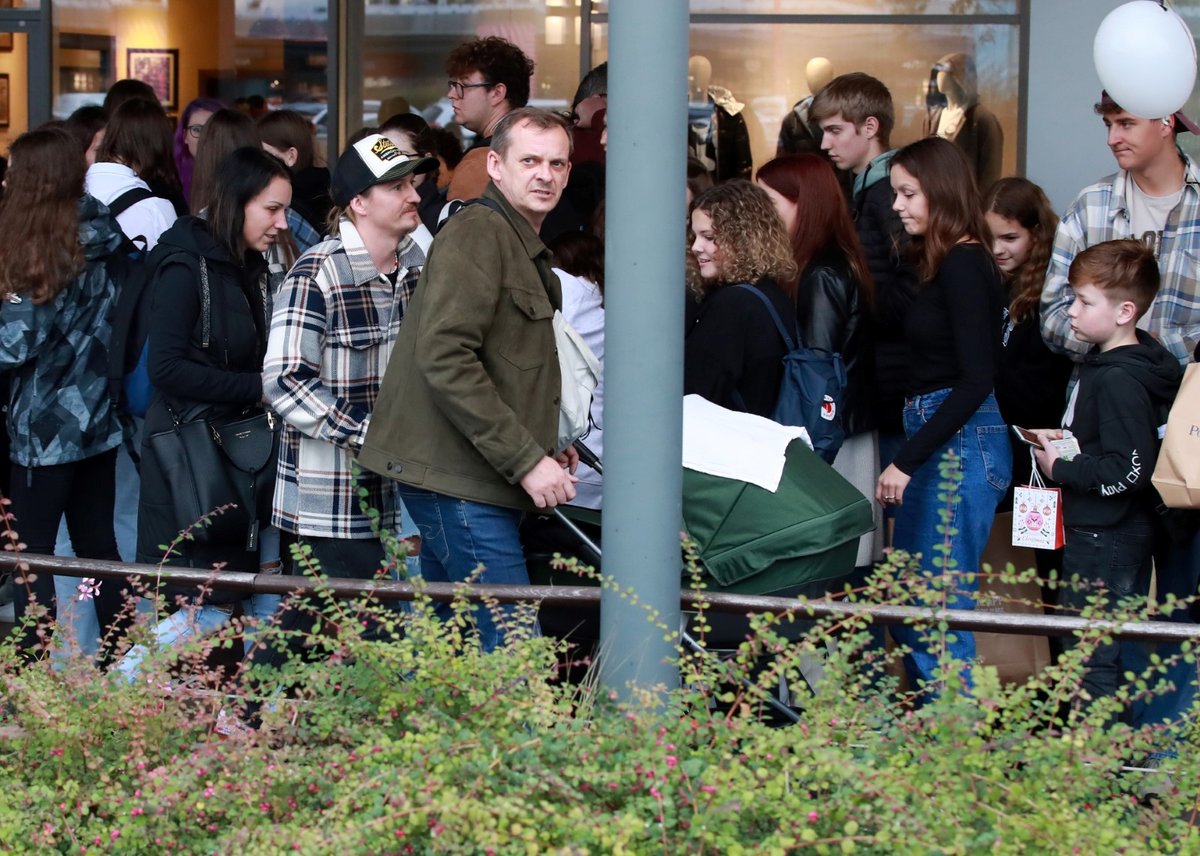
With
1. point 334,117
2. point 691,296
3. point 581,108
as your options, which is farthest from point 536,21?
point 691,296

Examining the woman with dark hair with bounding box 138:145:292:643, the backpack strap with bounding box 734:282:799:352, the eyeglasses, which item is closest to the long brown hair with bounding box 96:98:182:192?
the eyeglasses

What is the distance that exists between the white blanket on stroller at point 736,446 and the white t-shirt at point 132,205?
2668 millimetres

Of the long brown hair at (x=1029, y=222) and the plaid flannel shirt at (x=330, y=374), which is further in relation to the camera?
the long brown hair at (x=1029, y=222)

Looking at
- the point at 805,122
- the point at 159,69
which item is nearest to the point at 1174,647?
the point at 805,122

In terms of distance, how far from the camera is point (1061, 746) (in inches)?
128

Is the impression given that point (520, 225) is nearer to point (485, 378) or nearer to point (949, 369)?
point (485, 378)

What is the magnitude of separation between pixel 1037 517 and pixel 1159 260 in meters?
1.01

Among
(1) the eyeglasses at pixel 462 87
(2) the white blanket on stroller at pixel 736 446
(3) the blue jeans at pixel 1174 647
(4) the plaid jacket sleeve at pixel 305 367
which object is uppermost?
(1) the eyeglasses at pixel 462 87

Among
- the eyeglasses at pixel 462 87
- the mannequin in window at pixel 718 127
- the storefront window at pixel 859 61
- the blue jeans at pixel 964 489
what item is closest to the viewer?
the blue jeans at pixel 964 489

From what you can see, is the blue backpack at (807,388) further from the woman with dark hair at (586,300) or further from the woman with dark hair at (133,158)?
the woman with dark hair at (133,158)

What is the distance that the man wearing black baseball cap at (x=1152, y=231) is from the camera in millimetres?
5328

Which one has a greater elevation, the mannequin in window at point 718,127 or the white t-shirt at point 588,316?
the mannequin in window at point 718,127

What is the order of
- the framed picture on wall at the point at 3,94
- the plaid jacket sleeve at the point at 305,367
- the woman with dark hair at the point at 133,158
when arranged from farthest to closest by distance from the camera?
the framed picture on wall at the point at 3,94 < the woman with dark hair at the point at 133,158 < the plaid jacket sleeve at the point at 305,367

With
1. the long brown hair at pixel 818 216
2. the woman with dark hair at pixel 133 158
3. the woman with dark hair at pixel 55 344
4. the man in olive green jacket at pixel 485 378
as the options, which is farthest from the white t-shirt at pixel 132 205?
the long brown hair at pixel 818 216
